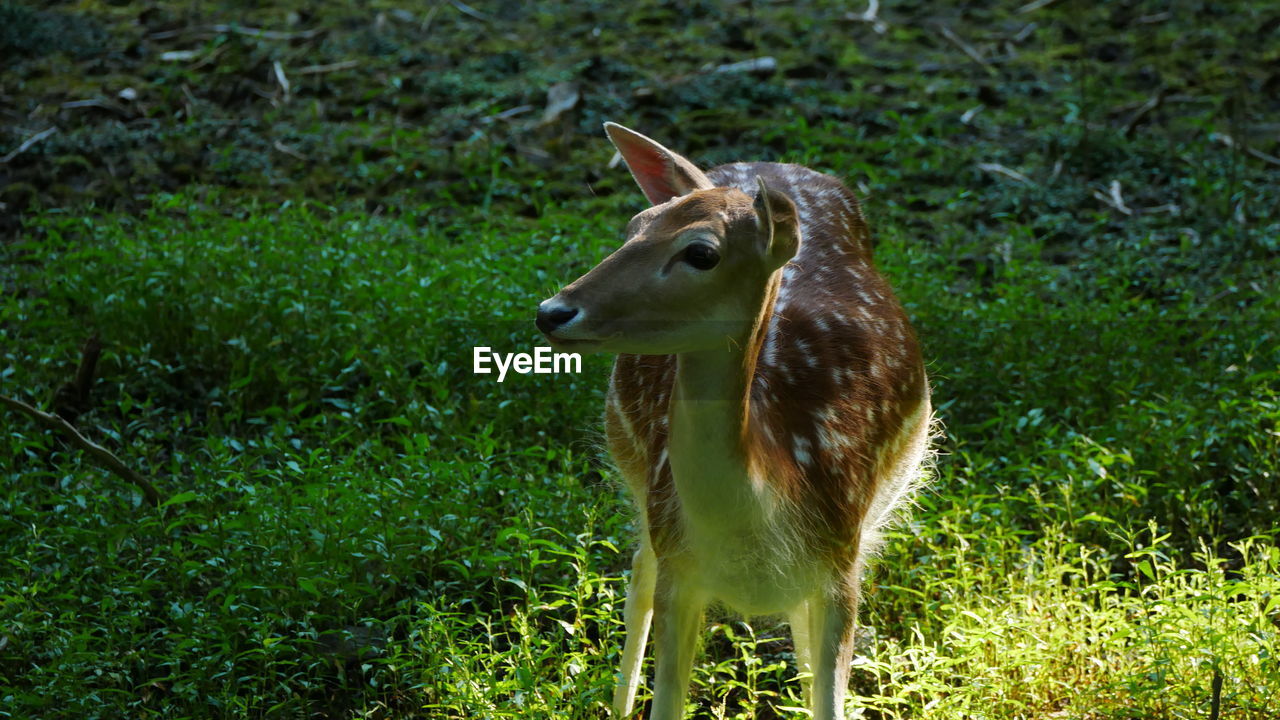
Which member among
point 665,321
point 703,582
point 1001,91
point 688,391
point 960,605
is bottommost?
point 1001,91

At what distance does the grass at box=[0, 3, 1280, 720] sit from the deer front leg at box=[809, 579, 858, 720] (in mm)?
426

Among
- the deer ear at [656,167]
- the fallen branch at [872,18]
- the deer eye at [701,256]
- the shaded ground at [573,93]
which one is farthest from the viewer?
the fallen branch at [872,18]

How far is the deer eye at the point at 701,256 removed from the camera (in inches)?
125

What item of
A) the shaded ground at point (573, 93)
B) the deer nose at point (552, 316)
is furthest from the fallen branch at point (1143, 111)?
the deer nose at point (552, 316)

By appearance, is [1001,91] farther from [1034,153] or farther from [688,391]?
[688,391]

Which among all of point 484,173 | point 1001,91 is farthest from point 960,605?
point 1001,91

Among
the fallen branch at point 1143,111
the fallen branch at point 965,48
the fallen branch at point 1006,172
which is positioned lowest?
the fallen branch at point 965,48

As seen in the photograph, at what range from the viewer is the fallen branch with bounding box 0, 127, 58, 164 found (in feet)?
28.0

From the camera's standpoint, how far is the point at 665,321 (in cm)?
317

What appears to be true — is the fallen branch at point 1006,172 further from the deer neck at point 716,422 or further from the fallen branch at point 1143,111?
the deer neck at point 716,422

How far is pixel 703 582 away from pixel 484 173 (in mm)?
5499

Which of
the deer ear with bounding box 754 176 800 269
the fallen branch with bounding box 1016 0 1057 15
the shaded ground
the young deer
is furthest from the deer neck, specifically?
the fallen branch with bounding box 1016 0 1057 15

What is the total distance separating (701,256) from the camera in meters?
3.19

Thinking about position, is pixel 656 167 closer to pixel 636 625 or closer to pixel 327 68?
pixel 636 625
